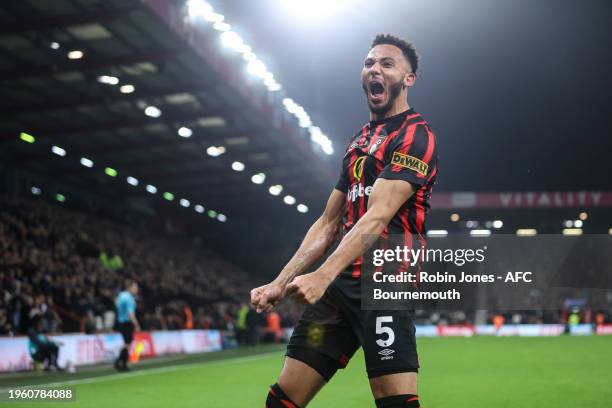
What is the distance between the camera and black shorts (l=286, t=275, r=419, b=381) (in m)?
3.89

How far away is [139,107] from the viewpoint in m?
30.3

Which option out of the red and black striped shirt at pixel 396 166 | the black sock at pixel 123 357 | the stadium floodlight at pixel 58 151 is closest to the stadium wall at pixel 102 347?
the black sock at pixel 123 357

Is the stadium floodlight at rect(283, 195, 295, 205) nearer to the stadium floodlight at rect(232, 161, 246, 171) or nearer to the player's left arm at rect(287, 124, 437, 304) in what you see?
the stadium floodlight at rect(232, 161, 246, 171)

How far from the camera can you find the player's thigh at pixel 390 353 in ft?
12.7

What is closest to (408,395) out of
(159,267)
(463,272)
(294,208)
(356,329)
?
(356,329)

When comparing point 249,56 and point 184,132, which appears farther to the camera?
point 184,132

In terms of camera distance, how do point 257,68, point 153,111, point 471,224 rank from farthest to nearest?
point 471,224 < point 153,111 < point 257,68

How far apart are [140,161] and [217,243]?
1969 cm

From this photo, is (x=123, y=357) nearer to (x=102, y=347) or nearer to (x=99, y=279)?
(x=102, y=347)

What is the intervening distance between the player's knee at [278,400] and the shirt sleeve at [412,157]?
1159mm

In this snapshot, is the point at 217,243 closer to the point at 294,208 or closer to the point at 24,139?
the point at 294,208

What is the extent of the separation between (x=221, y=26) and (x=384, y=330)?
21.5 meters

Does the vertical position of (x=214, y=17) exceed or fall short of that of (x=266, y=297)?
it exceeds it

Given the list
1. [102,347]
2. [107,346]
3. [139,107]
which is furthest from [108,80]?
[102,347]
